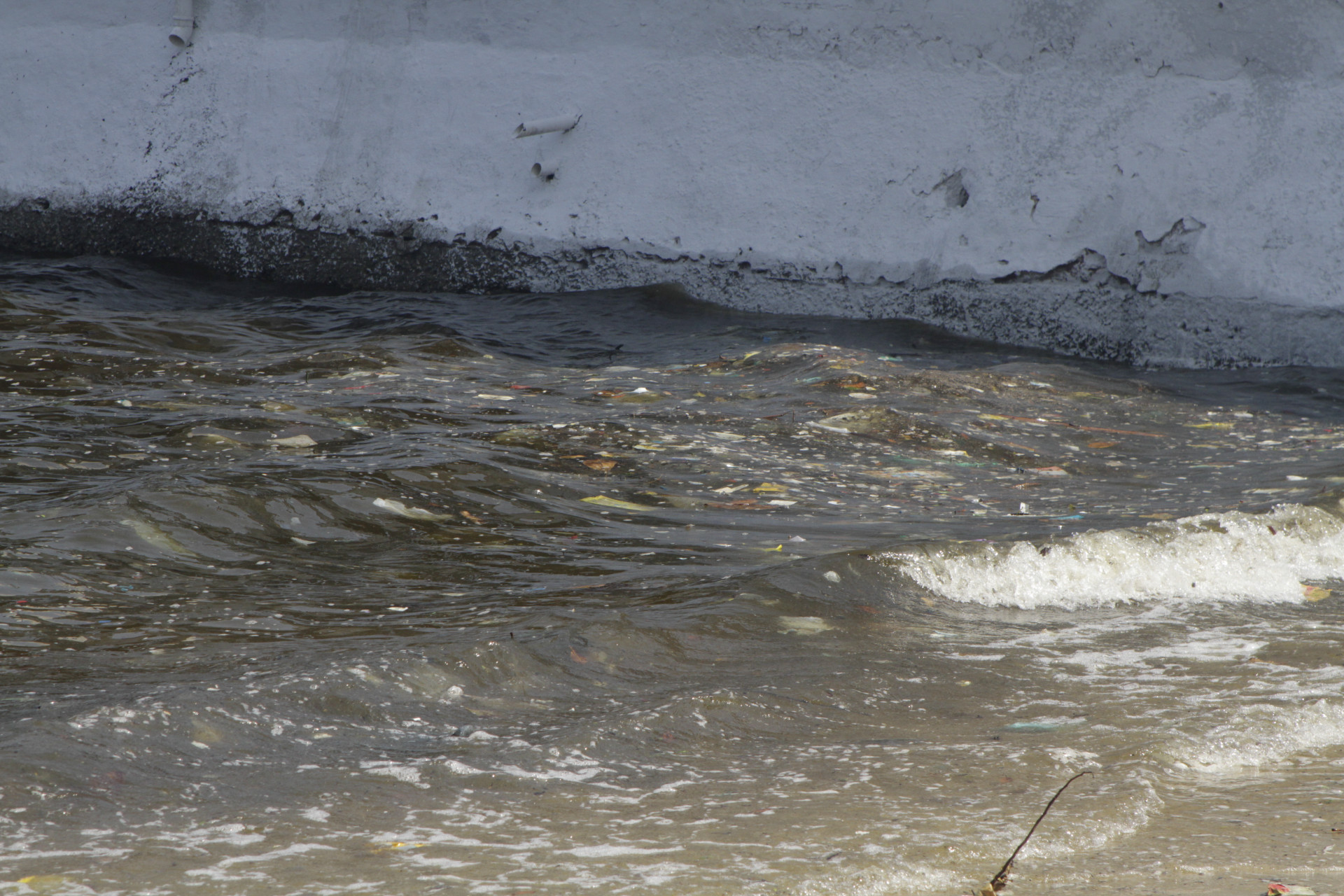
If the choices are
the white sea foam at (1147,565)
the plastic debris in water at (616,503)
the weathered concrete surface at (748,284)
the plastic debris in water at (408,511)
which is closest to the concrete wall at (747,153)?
the weathered concrete surface at (748,284)

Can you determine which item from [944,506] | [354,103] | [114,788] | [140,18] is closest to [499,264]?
[354,103]

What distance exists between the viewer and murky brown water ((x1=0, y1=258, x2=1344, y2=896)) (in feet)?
5.63

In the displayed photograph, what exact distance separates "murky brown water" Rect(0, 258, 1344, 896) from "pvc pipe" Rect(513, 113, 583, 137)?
A: 2.47 m

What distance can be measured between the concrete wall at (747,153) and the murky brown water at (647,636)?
151cm

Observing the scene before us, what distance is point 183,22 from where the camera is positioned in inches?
316

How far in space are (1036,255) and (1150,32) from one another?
55.7 inches

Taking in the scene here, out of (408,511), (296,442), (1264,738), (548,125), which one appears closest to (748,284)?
(548,125)

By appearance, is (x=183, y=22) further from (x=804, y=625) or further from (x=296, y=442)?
(x=804, y=625)

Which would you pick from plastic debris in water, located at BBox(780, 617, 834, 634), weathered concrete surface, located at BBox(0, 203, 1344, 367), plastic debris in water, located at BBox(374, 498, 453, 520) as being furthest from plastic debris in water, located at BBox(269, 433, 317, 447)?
weathered concrete surface, located at BBox(0, 203, 1344, 367)

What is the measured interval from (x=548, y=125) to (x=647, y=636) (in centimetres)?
558

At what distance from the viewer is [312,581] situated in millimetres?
2961

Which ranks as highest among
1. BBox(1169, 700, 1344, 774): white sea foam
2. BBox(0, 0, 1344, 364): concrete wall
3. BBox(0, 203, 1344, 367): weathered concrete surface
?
BBox(0, 0, 1344, 364): concrete wall

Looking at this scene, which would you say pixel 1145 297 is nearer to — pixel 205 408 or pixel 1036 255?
pixel 1036 255

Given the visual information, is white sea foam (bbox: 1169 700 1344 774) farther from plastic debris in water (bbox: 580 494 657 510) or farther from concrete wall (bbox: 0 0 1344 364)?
concrete wall (bbox: 0 0 1344 364)
